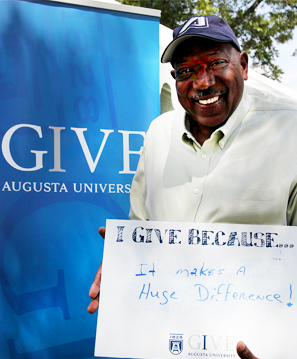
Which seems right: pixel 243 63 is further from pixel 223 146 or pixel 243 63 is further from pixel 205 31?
pixel 223 146

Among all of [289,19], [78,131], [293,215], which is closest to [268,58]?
[289,19]

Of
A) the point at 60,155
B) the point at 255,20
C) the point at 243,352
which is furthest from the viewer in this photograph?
the point at 255,20

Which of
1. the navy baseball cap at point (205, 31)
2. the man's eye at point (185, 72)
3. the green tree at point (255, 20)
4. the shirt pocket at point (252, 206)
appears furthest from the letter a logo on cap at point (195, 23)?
the green tree at point (255, 20)

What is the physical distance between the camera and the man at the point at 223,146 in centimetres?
130

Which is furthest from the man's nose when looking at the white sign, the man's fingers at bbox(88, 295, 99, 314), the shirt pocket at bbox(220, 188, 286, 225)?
the man's fingers at bbox(88, 295, 99, 314)

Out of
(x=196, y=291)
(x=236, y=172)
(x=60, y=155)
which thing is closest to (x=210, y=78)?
(x=236, y=172)

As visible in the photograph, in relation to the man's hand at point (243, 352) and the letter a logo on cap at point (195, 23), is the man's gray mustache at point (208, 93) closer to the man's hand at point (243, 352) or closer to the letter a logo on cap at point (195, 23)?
the letter a logo on cap at point (195, 23)

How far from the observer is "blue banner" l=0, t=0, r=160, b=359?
2100mm

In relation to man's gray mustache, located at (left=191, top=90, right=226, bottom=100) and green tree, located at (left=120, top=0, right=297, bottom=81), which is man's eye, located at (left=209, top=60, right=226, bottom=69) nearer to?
man's gray mustache, located at (left=191, top=90, right=226, bottom=100)

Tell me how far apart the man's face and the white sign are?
46 centimetres

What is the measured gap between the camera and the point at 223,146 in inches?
54.9

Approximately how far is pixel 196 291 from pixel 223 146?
0.56 meters

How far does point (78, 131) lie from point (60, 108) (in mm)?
179

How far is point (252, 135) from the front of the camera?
4.54 feet
